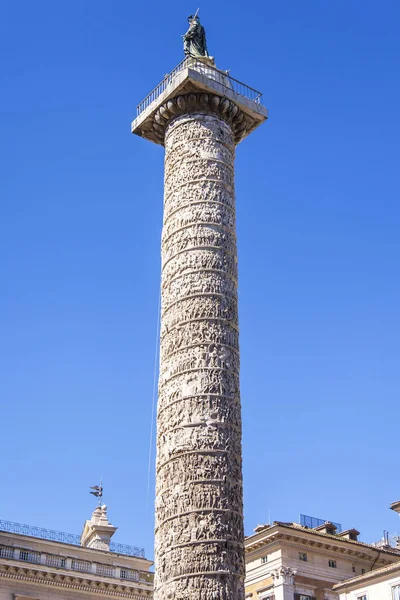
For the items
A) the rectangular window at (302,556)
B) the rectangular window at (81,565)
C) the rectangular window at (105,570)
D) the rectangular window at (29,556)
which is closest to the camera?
the rectangular window at (29,556)

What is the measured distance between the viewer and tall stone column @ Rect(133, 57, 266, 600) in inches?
390

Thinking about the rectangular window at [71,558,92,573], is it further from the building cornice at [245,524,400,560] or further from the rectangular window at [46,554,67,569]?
the building cornice at [245,524,400,560]

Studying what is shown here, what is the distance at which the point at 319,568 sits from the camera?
20.3 meters

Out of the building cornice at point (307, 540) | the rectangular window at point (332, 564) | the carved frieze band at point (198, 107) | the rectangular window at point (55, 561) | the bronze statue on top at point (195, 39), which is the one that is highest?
the bronze statue on top at point (195, 39)

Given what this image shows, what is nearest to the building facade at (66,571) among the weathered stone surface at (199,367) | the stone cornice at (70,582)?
the stone cornice at (70,582)

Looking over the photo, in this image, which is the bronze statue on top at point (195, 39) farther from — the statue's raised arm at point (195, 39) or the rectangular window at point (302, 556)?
the rectangular window at point (302, 556)

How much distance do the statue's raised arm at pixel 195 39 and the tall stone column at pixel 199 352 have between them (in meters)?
1.13

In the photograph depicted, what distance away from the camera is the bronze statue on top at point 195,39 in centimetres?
1341

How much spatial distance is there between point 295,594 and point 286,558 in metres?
0.74

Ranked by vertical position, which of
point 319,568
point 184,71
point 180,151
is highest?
point 184,71

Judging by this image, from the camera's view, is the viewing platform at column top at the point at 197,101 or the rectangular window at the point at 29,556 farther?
the rectangular window at the point at 29,556

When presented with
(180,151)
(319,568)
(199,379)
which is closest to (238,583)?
(199,379)

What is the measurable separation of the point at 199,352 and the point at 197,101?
3.47 metres

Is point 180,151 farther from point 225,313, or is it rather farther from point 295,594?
point 295,594
